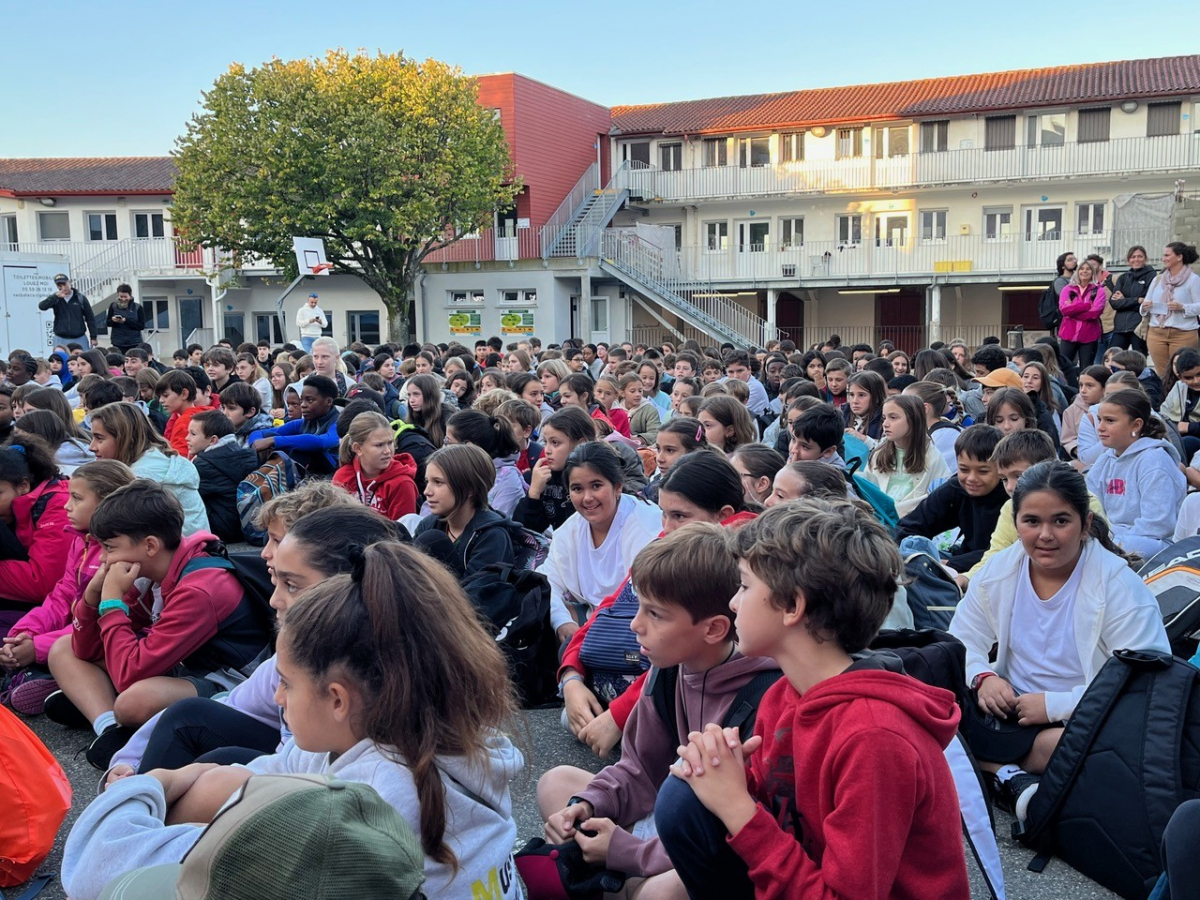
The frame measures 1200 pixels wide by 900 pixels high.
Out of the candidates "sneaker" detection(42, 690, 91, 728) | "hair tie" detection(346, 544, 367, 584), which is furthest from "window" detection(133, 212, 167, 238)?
"hair tie" detection(346, 544, 367, 584)

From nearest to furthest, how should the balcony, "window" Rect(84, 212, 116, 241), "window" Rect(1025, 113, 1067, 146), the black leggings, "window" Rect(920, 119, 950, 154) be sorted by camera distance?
the black leggings → the balcony → "window" Rect(1025, 113, 1067, 146) → "window" Rect(920, 119, 950, 154) → "window" Rect(84, 212, 116, 241)

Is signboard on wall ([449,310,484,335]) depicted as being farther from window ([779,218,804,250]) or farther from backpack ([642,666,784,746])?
backpack ([642,666,784,746])

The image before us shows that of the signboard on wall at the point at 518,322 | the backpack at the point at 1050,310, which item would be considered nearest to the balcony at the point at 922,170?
the signboard on wall at the point at 518,322

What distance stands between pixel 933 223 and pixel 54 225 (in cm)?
3315

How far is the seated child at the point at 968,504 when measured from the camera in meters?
5.68

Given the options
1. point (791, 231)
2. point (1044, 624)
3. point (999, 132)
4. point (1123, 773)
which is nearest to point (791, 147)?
point (791, 231)

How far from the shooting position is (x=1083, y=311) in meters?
13.8

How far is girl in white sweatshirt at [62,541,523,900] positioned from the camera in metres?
2.23

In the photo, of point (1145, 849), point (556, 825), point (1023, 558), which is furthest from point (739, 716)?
point (1023, 558)

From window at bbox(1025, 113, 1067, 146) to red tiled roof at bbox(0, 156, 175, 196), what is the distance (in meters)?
30.8

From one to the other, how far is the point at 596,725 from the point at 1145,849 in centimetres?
187

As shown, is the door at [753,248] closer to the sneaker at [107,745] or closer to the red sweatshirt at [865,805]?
the sneaker at [107,745]

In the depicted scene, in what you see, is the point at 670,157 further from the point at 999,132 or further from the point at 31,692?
the point at 31,692

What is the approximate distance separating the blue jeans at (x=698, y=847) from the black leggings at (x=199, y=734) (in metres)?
1.48
